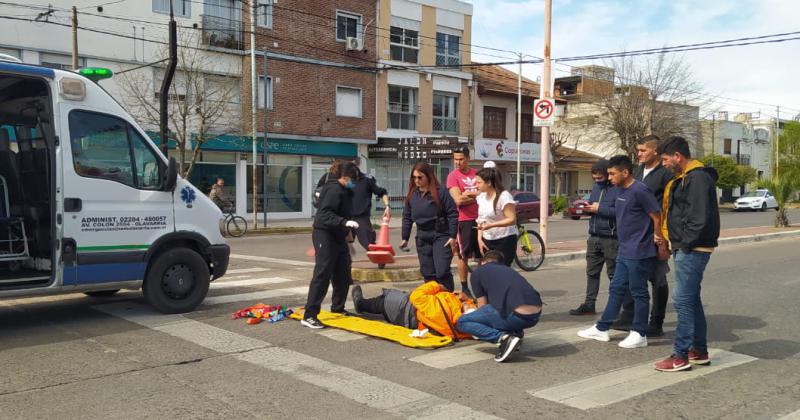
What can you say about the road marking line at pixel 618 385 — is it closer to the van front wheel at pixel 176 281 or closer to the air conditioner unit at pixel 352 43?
the van front wheel at pixel 176 281

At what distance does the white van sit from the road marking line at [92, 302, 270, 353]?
296 millimetres

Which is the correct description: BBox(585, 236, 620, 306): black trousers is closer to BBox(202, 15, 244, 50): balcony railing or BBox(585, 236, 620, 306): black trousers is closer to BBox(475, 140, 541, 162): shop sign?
BBox(202, 15, 244, 50): balcony railing

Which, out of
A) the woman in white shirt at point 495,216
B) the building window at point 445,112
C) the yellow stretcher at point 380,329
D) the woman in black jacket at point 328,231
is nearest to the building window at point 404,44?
the building window at point 445,112

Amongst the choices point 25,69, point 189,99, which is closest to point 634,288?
point 25,69

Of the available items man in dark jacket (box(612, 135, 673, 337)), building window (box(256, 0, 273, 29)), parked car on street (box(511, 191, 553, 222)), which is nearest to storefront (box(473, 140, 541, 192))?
parked car on street (box(511, 191, 553, 222))

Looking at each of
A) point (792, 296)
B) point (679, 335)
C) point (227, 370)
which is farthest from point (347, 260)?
point (792, 296)

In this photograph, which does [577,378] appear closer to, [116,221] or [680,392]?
[680,392]

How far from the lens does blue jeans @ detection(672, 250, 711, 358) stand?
5473 millimetres

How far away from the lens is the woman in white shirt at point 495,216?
7668 mm

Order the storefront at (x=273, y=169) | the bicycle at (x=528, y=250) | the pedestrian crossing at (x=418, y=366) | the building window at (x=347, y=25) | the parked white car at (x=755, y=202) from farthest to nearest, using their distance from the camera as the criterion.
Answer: the parked white car at (x=755, y=202)
the building window at (x=347, y=25)
the storefront at (x=273, y=169)
the bicycle at (x=528, y=250)
the pedestrian crossing at (x=418, y=366)

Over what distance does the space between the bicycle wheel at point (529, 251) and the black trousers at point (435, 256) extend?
513 cm

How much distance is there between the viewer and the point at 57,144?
6.98 m

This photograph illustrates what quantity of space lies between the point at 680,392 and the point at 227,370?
3686 millimetres

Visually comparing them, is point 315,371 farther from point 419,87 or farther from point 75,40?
point 419,87
